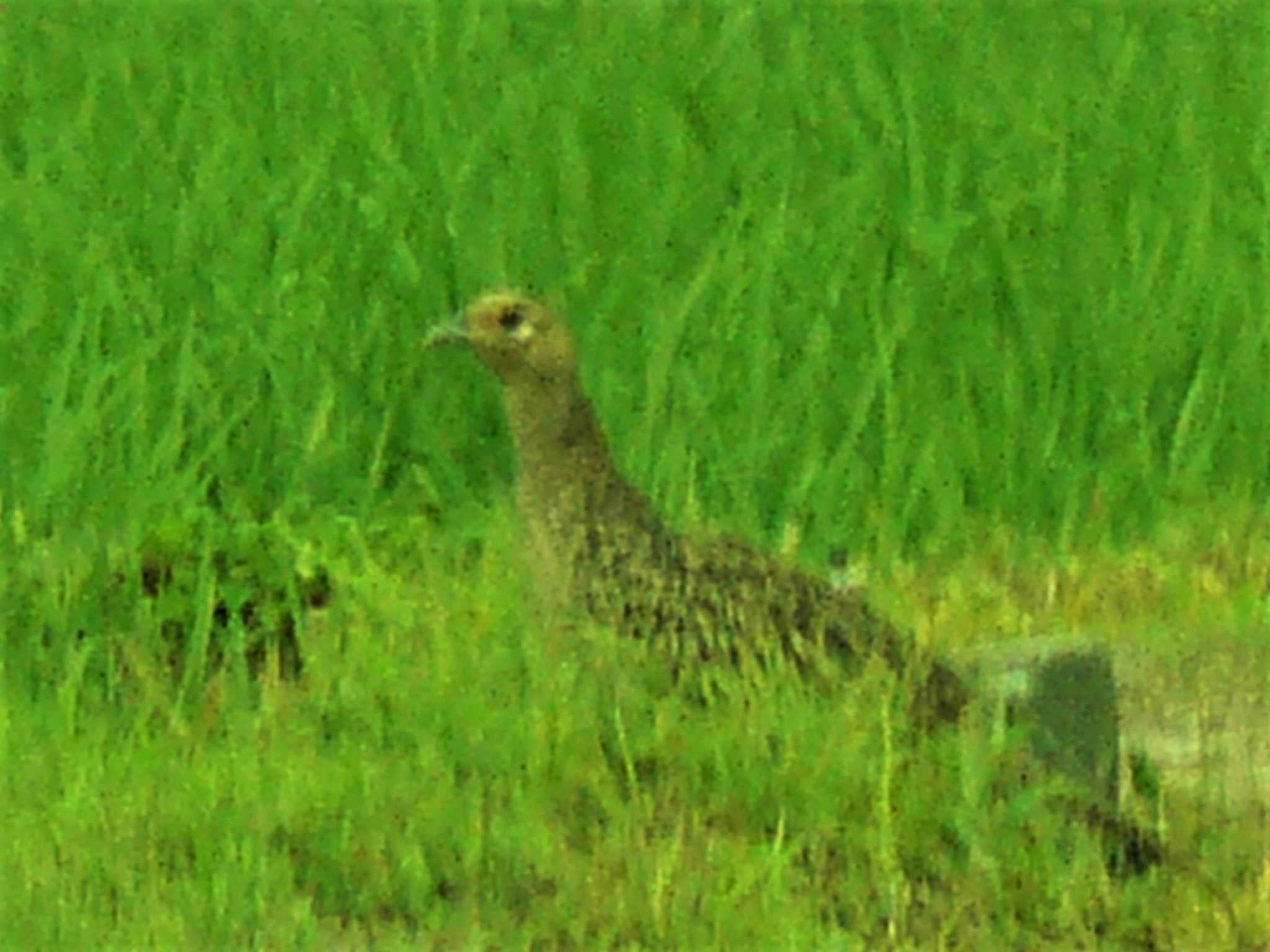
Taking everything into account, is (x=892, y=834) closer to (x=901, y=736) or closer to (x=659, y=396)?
(x=901, y=736)

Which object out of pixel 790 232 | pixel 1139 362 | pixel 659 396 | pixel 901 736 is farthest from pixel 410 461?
pixel 901 736

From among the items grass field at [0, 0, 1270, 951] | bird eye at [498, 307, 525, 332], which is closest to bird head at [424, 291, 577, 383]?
bird eye at [498, 307, 525, 332]

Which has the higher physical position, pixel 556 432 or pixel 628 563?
pixel 556 432

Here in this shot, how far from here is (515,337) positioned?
21.5ft

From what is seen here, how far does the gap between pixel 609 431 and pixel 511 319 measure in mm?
1130

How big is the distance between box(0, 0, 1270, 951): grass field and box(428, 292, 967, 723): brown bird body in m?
0.14

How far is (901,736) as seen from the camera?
218 inches

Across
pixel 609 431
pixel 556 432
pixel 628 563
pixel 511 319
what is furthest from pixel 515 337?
pixel 609 431

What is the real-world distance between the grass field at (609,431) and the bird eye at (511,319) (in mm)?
469

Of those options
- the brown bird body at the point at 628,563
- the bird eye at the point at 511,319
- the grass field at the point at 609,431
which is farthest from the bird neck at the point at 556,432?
the grass field at the point at 609,431

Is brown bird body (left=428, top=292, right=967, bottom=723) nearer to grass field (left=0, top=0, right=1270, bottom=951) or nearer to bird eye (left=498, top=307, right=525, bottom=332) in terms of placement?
bird eye (left=498, top=307, right=525, bottom=332)

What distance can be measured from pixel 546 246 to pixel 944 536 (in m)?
1.64

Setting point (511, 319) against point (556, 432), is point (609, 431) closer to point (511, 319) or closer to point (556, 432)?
point (511, 319)

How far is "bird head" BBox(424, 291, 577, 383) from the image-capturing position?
6492mm
